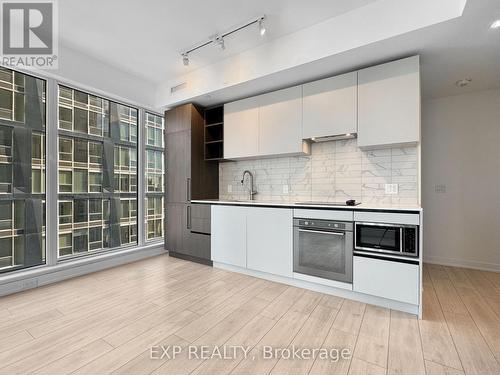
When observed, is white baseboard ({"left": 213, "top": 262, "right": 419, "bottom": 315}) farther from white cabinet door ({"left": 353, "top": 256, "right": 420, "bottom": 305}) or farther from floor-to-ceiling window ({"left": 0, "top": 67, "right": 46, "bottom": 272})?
floor-to-ceiling window ({"left": 0, "top": 67, "right": 46, "bottom": 272})

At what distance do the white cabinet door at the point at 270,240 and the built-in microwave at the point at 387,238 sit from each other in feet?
2.45

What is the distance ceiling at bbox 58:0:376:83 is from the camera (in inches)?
88.7

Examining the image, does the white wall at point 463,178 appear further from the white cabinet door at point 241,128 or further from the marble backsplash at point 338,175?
the white cabinet door at point 241,128

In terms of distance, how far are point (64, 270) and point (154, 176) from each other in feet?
6.25

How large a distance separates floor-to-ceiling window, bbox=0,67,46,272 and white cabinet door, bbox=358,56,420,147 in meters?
3.76

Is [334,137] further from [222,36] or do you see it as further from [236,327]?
[236,327]

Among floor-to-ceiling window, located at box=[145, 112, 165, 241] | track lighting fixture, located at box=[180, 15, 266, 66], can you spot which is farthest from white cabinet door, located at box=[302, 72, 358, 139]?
floor-to-ceiling window, located at box=[145, 112, 165, 241]

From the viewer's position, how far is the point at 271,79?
9.62ft

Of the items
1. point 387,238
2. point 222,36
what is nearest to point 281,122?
point 222,36

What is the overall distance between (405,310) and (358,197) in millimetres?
1275

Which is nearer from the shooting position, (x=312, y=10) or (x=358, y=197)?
(x=312, y=10)

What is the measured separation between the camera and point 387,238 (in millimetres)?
2219

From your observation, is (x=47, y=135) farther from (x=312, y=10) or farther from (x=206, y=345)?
(x=312, y=10)

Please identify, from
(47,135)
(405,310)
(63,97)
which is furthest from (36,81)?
(405,310)
